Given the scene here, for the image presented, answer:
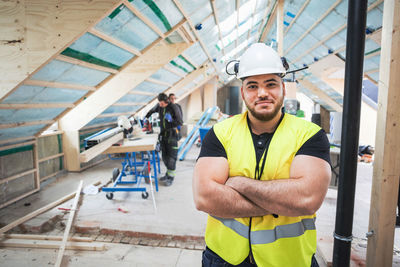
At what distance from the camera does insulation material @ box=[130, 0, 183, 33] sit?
2.33m

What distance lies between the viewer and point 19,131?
313cm

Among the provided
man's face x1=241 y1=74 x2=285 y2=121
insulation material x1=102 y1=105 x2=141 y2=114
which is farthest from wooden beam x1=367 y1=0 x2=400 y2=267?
insulation material x1=102 y1=105 x2=141 y2=114

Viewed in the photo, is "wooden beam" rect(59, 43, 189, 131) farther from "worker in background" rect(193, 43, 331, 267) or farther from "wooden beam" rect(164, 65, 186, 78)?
"worker in background" rect(193, 43, 331, 267)

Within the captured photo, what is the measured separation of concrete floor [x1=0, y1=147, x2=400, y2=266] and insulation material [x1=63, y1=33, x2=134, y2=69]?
1.87 m

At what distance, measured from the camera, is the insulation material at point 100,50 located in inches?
90.8

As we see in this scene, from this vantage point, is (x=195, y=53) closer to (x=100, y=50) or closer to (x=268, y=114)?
(x=100, y=50)

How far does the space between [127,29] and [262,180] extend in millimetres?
2274

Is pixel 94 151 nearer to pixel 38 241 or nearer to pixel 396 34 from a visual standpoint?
pixel 38 241

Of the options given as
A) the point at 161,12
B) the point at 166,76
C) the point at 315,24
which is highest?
the point at 315,24

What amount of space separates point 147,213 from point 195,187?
6.84ft

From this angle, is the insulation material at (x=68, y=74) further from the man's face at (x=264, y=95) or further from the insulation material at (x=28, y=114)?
the man's face at (x=264, y=95)

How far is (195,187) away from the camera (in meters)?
1.12

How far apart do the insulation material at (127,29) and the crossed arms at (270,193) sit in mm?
1908

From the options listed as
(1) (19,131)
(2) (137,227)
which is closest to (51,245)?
(2) (137,227)
